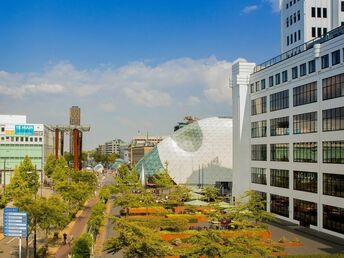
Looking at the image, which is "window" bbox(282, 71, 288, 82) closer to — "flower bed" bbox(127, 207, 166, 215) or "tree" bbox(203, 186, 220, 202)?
"tree" bbox(203, 186, 220, 202)

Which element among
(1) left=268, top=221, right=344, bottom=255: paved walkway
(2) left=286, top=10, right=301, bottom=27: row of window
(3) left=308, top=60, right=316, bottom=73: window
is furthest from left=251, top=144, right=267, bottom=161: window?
(2) left=286, top=10, right=301, bottom=27: row of window

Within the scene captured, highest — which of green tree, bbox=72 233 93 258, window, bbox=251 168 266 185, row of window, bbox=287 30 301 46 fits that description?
row of window, bbox=287 30 301 46

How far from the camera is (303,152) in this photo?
55531mm

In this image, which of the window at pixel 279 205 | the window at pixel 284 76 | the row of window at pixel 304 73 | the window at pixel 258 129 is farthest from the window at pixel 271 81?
the window at pixel 279 205

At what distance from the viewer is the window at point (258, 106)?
66762mm

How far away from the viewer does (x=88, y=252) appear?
1340 inches

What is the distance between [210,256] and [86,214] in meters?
42.8

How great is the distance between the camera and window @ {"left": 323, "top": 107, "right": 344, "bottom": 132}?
1865 inches

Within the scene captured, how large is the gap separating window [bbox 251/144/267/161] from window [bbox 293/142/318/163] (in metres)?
9.02

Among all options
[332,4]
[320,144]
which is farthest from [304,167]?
[332,4]

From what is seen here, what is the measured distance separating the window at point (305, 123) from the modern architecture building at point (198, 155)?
4969 centimetres

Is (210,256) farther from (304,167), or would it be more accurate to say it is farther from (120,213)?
(120,213)

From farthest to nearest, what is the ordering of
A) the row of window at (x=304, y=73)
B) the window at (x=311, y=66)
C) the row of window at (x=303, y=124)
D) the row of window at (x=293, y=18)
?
the row of window at (x=293, y=18) < the window at (x=311, y=66) < the row of window at (x=304, y=73) < the row of window at (x=303, y=124)

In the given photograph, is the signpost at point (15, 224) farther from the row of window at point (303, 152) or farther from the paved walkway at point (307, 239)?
the row of window at point (303, 152)
